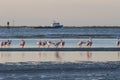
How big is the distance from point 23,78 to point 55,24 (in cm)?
14553

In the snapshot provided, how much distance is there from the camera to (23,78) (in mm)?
25859

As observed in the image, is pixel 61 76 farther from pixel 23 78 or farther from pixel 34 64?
pixel 34 64

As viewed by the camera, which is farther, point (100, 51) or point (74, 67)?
point (100, 51)

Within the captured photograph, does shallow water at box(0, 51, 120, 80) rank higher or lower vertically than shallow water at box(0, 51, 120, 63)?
lower

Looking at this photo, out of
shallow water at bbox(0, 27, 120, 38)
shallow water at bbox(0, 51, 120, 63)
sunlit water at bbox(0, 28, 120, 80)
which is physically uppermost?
shallow water at bbox(0, 27, 120, 38)

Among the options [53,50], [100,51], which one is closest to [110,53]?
[100,51]

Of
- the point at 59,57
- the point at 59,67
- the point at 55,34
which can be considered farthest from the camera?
the point at 55,34

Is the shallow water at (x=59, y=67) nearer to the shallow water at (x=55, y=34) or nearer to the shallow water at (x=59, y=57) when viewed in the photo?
the shallow water at (x=59, y=57)

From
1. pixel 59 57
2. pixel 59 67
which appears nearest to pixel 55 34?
pixel 59 57

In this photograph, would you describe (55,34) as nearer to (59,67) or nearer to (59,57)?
(59,57)

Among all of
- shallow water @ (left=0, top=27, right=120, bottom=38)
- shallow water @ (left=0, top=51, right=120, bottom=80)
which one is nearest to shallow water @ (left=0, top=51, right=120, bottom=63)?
shallow water @ (left=0, top=51, right=120, bottom=80)

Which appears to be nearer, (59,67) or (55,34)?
(59,67)

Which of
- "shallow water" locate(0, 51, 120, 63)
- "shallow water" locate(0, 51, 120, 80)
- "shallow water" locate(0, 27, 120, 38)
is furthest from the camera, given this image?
"shallow water" locate(0, 27, 120, 38)

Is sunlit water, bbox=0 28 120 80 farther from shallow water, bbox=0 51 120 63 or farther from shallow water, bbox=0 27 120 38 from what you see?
shallow water, bbox=0 27 120 38
